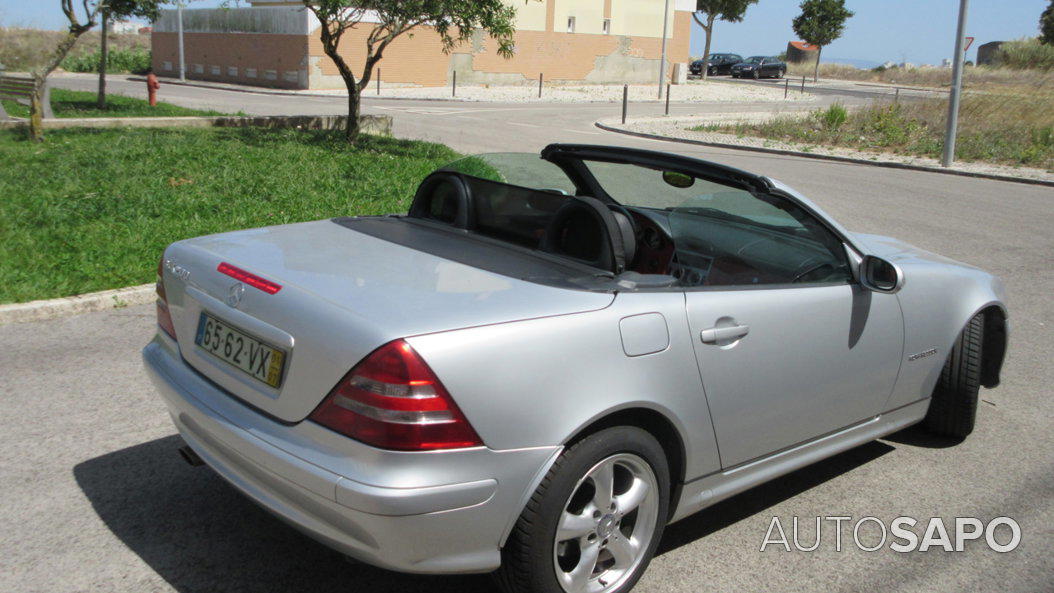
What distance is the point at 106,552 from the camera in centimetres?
336

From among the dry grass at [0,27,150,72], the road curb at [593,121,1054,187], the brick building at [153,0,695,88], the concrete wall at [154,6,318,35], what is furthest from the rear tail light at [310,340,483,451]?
the dry grass at [0,27,150,72]

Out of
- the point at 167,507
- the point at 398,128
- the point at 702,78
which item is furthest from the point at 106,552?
the point at 702,78

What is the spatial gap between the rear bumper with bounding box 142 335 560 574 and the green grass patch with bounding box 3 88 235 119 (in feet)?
57.9

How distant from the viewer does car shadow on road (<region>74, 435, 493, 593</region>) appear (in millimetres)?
3223

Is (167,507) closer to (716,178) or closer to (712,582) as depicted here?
(712,582)

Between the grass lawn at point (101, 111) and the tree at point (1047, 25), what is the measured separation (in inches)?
2549

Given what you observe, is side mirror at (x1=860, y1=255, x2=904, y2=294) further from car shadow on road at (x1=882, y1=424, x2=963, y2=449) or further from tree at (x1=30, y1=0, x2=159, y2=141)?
tree at (x1=30, y1=0, x2=159, y2=141)

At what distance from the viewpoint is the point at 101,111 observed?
2003cm

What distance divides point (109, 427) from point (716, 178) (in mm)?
3085

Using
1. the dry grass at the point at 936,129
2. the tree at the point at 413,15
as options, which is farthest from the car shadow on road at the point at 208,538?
the dry grass at the point at 936,129

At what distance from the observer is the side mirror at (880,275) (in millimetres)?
3805

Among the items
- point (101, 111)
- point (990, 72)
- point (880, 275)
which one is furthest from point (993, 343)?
point (990, 72)

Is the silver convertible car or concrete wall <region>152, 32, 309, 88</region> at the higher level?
concrete wall <region>152, 32, 309, 88</region>

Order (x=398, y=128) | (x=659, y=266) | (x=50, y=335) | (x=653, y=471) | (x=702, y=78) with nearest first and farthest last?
(x=653, y=471) → (x=659, y=266) → (x=50, y=335) → (x=398, y=128) → (x=702, y=78)
